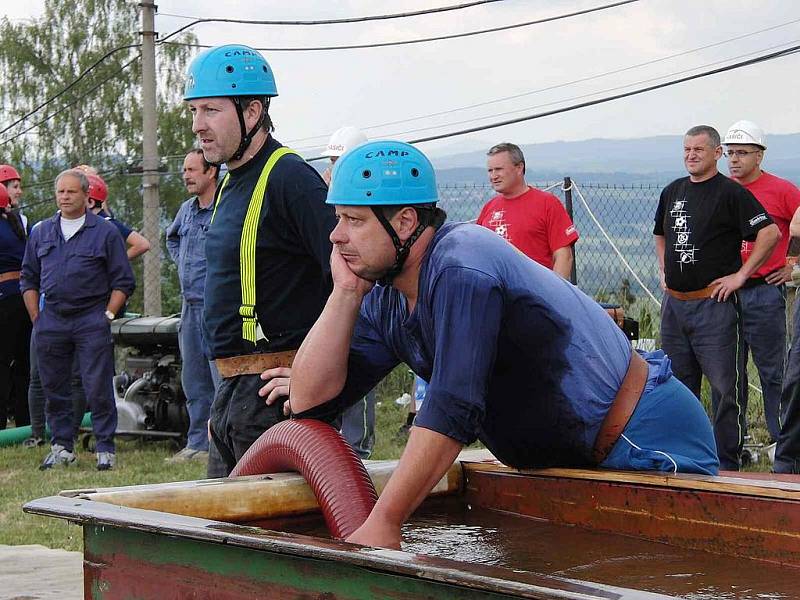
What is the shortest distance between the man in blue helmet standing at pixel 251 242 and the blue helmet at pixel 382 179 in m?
0.91

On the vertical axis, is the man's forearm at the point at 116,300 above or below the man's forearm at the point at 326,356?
above

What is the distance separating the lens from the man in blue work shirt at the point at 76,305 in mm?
9875

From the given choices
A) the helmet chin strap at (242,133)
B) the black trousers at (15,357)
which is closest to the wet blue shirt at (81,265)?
the black trousers at (15,357)

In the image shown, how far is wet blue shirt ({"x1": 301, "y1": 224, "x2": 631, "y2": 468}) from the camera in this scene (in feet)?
11.1

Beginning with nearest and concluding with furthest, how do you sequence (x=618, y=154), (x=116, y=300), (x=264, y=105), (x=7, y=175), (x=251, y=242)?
1. (x=251, y=242)
2. (x=264, y=105)
3. (x=116, y=300)
4. (x=7, y=175)
5. (x=618, y=154)

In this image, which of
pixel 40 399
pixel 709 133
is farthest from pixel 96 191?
pixel 709 133

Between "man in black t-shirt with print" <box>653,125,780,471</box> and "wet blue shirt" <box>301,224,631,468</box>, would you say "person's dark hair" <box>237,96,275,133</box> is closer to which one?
"wet blue shirt" <box>301,224,631,468</box>

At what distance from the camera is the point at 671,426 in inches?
158

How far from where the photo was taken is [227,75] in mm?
4590

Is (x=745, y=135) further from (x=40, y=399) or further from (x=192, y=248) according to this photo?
(x=40, y=399)

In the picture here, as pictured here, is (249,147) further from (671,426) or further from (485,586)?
(485,586)

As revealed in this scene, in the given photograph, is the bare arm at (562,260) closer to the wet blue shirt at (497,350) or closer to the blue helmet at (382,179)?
the wet blue shirt at (497,350)

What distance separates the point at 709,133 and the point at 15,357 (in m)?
6.92

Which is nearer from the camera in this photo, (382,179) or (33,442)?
(382,179)
